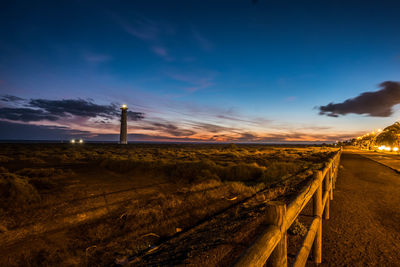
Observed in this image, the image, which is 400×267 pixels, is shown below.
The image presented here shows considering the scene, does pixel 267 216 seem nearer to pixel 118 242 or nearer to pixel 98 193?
pixel 118 242

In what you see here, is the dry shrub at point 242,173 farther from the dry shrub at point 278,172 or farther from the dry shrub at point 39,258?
the dry shrub at point 39,258

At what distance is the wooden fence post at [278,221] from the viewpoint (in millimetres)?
1617

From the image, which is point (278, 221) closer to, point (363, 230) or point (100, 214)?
point (363, 230)

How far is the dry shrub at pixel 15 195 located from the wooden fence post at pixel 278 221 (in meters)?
8.78

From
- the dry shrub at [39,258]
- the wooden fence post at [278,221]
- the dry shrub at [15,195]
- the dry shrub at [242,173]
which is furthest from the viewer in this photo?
the dry shrub at [242,173]

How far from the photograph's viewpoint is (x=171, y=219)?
6168 millimetres

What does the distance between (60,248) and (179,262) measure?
2.89m

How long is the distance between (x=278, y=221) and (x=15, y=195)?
9.79 metres

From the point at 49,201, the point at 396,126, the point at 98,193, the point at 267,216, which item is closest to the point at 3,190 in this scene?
the point at 49,201

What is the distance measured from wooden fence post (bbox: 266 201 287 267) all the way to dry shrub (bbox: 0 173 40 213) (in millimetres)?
8783

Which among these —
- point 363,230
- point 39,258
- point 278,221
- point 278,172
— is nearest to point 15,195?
point 39,258

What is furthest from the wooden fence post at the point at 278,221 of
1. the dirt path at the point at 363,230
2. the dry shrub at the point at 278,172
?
the dry shrub at the point at 278,172

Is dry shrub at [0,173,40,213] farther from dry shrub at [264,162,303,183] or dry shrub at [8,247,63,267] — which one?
dry shrub at [264,162,303,183]

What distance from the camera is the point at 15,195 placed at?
25.2ft
